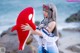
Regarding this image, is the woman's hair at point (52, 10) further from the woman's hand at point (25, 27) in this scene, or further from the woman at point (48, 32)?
the woman's hand at point (25, 27)

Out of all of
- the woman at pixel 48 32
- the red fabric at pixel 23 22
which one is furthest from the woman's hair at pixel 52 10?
the red fabric at pixel 23 22

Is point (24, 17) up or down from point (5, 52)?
up

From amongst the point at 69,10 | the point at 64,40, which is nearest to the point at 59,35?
the point at 64,40

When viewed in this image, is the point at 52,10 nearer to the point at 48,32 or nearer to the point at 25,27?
the point at 48,32

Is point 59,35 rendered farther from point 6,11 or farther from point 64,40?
point 6,11

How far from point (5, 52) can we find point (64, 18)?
84 centimetres

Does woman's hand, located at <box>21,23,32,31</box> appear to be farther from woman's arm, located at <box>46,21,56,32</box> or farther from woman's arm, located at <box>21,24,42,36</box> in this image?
woman's arm, located at <box>46,21,56,32</box>

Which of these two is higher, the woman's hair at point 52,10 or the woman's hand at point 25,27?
the woman's hair at point 52,10

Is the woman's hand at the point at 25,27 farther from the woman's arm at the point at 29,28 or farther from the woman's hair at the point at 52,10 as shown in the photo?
the woman's hair at the point at 52,10

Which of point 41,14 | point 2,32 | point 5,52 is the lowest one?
point 5,52

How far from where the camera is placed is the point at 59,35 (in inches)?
130

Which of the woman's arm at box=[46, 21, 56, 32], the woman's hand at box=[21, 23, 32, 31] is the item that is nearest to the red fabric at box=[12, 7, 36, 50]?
the woman's hand at box=[21, 23, 32, 31]

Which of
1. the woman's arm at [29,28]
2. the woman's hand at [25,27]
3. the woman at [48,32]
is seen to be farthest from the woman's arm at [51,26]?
the woman's hand at [25,27]

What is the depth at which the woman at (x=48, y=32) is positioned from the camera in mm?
3264
